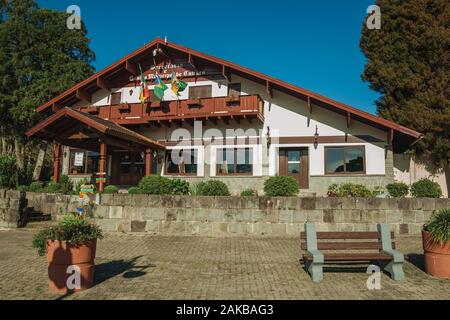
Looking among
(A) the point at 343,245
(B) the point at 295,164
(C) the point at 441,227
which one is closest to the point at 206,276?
(A) the point at 343,245

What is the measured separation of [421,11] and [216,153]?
595 inches

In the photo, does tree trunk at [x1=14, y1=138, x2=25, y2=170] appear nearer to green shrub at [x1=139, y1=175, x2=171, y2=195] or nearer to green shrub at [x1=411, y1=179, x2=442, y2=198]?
green shrub at [x1=139, y1=175, x2=171, y2=195]

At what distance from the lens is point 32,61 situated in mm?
27172

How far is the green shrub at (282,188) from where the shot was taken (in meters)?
13.4

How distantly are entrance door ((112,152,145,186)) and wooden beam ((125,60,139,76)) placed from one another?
4859mm

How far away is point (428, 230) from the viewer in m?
7.12

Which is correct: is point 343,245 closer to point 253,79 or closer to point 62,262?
point 62,262

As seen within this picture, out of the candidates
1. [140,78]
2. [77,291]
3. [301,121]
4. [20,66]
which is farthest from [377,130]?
[20,66]

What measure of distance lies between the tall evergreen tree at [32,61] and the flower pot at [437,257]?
25.4 metres

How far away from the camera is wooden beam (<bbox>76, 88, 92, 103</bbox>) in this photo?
21334mm

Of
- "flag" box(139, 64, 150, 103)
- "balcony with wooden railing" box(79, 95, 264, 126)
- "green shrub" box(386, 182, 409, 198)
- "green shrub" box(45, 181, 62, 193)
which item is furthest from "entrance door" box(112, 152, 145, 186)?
"green shrub" box(386, 182, 409, 198)

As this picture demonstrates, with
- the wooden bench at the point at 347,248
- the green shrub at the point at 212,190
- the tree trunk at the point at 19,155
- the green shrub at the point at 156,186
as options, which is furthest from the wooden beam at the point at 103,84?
the wooden bench at the point at 347,248

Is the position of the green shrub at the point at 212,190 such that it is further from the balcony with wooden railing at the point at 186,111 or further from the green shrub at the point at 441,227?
the green shrub at the point at 441,227

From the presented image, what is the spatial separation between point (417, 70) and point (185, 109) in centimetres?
1390
